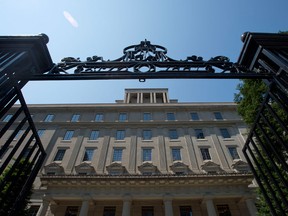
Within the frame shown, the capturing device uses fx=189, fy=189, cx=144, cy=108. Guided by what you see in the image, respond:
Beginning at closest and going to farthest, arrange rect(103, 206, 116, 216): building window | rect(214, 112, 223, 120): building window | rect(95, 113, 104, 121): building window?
rect(103, 206, 116, 216): building window
rect(214, 112, 223, 120): building window
rect(95, 113, 104, 121): building window

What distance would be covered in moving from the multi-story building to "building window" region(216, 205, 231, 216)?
0.30 feet

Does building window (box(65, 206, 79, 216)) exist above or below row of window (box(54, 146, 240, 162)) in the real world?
below

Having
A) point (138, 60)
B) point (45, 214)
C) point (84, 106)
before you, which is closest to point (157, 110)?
point (84, 106)

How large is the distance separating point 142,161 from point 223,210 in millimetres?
9809

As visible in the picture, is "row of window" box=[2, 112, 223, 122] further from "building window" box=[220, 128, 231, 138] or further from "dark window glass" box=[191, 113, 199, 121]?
"building window" box=[220, 128, 231, 138]

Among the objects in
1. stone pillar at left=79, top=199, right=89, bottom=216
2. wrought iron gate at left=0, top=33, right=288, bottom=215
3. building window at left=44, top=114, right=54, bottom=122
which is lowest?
wrought iron gate at left=0, top=33, right=288, bottom=215

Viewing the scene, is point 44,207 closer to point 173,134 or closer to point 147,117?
point 173,134

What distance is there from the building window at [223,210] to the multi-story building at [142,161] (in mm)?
92

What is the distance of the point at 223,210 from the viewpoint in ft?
61.9

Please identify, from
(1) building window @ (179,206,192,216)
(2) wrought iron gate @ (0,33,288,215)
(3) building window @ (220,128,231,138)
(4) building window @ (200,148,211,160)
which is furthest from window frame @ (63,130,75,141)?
(2) wrought iron gate @ (0,33,288,215)

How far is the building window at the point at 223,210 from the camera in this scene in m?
18.6

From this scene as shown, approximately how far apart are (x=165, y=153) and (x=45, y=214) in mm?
13905

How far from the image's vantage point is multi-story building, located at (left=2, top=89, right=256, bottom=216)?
1806 cm

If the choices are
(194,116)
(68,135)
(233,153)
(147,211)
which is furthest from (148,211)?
(194,116)
